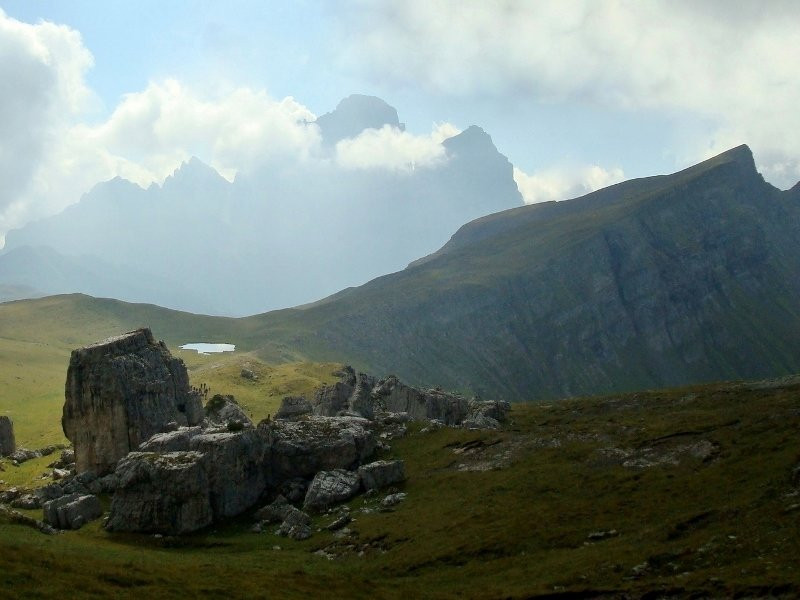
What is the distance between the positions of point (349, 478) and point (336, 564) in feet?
66.6

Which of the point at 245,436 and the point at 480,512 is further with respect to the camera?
the point at 245,436

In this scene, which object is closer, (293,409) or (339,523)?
(339,523)

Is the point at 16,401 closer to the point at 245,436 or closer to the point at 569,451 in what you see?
the point at 245,436

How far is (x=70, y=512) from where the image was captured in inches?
2539

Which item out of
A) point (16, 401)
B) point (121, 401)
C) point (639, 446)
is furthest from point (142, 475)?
point (16, 401)

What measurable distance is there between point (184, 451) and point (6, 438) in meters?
51.9

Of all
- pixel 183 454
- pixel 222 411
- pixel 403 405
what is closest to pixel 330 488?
pixel 183 454

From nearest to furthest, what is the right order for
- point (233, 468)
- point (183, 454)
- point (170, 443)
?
point (183, 454), point (233, 468), point (170, 443)

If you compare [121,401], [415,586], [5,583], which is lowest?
[415,586]

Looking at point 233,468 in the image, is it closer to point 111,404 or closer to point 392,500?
point 392,500

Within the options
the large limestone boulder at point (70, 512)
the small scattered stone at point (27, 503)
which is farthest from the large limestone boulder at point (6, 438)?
the large limestone boulder at point (70, 512)

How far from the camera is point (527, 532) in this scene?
49.8 m

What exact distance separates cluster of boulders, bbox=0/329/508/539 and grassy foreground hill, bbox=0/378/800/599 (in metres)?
2.95

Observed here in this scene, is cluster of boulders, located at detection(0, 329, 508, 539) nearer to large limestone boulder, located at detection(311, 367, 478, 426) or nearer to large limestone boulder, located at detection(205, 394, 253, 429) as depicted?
large limestone boulder, located at detection(205, 394, 253, 429)
